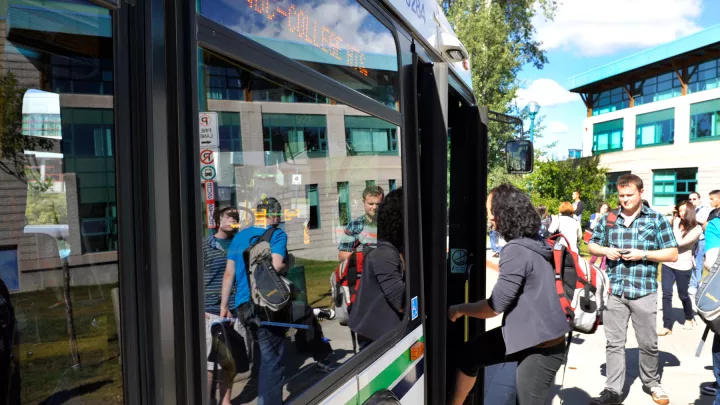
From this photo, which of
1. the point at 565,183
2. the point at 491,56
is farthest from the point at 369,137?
the point at 565,183

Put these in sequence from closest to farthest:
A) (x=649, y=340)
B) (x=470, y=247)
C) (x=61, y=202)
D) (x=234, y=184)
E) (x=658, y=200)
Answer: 1. (x=61, y=202)
2. (x=234, y=184)
3. (x=470, y=247)
4. (x=649, y=340)
5. (x=658, y=200)

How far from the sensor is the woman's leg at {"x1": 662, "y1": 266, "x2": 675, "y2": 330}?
23.3 ft

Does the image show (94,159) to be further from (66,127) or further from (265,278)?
(265,278)

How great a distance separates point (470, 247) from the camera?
164 inches

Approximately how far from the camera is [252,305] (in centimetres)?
159

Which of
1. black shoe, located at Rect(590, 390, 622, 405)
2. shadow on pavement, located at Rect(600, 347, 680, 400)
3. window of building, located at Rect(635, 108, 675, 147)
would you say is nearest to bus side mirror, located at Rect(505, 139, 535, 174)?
black shoe, located at Rect(590, 390, 622, 405)

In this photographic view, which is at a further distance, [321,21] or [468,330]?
[468,330]

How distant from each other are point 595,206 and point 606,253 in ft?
63.1

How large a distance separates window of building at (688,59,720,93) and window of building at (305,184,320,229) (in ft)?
124

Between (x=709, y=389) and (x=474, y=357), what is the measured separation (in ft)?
9.91

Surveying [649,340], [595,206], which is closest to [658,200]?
[595,206]

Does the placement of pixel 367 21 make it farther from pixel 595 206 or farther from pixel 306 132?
pixel 595 206

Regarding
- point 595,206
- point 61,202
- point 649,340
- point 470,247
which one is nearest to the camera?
point 61,202

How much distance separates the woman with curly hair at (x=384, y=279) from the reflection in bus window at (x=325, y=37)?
0.49 meters
